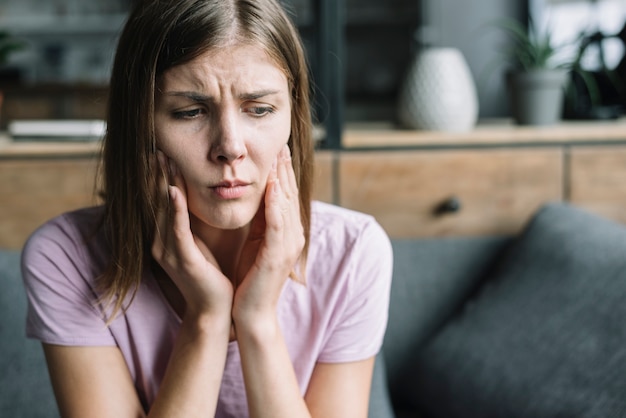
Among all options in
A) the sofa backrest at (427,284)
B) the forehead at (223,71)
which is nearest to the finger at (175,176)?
the forehead at (223,71)

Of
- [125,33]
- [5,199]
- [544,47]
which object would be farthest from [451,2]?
[125,33]

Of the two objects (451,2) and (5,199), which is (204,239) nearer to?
(5,199)

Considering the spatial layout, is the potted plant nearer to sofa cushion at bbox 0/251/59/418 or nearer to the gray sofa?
the gray sofa

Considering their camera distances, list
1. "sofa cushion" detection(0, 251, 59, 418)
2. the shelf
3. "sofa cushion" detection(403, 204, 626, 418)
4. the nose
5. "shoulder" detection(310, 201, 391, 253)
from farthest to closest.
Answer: the shelf → "sofa cushion" detection(0, 251, 59, 418) → "sofa cushion" detection(403, 204, 626, 418) → "shoulder" detection(310, 201, 391, 253) → the nose

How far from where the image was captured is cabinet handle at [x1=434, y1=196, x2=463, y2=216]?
5.65 ft

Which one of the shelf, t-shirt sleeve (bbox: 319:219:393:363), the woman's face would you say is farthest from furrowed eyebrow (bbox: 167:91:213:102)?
the shelf

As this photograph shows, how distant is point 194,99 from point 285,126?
0.46 feet

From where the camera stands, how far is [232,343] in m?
1.21

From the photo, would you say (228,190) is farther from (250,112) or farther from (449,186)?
(449,186)

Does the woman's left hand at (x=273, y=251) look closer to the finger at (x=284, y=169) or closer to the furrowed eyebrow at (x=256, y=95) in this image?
the finger at (x=284, y=169)

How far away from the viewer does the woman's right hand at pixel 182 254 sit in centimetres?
109

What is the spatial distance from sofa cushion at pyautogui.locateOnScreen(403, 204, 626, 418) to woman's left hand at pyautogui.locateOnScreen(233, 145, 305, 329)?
56 centimetres

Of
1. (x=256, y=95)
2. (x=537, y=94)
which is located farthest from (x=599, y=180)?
(x=256, y=95)

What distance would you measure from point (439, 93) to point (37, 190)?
0.96m
